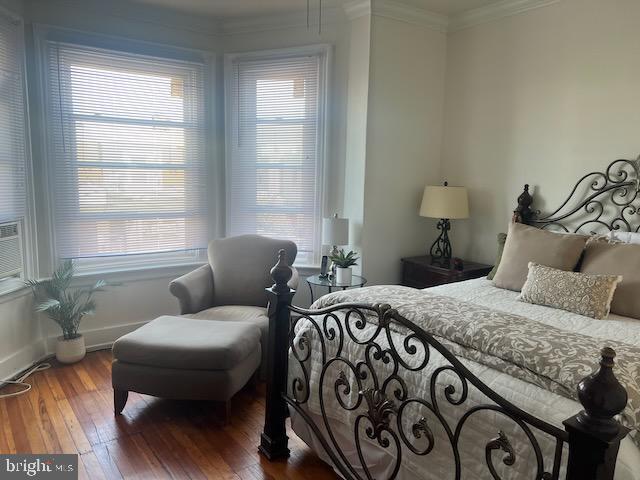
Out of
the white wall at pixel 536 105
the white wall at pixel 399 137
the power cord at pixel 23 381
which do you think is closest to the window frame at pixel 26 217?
the power cord at pixel 23 381

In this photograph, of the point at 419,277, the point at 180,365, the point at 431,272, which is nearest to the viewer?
the point at 180,365

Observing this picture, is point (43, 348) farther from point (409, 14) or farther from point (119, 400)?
point (409, 14)

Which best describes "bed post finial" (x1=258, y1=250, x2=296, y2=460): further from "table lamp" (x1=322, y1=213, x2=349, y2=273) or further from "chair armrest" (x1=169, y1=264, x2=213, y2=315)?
"table lamp" (x1=322, y1=213, x2=349, y2=273)

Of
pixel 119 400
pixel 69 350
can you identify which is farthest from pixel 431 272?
pixel 69 350

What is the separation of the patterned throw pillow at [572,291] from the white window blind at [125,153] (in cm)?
277

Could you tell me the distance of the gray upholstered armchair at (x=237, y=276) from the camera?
3.38 meters

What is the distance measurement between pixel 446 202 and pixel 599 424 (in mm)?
2691

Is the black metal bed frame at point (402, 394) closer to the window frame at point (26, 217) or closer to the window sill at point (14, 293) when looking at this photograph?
the window sill at point (14, 293)

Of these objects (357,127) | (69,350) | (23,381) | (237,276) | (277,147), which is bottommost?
(23,381)

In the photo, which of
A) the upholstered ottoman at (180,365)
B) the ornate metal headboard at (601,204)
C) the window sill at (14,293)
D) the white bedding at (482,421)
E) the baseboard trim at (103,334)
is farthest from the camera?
the baseboard trim at (103,334)

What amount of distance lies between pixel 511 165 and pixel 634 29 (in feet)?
3.58

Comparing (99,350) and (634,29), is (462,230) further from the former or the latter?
(99,350)

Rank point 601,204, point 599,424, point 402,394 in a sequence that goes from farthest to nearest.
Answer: point 601,204
point 402,394
point 599,424

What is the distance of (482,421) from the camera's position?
152 centimetres
